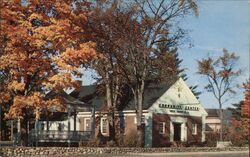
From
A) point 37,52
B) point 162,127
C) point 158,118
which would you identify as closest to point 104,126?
point 158,118

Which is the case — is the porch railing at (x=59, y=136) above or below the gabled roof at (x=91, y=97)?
below

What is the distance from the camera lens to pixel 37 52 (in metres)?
28.8

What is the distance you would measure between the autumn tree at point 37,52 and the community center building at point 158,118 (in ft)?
48.1

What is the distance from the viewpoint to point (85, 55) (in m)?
29.1

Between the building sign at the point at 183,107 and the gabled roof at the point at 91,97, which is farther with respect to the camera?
the gabled roof at the point at 91,97

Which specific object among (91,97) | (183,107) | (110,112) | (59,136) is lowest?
(59,136)

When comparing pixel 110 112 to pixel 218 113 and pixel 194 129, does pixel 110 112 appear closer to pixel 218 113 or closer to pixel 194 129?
pixel 194 129

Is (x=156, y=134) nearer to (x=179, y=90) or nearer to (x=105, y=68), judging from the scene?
(x=179, y=90)

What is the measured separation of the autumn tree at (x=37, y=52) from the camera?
2810 cm

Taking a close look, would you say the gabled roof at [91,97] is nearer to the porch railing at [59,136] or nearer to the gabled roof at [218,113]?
the porch railing at [59,136]

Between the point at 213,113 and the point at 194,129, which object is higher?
the point at 213,113

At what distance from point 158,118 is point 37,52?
2141 centimetres

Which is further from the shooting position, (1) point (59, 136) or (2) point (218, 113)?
(2) point (218, 113)

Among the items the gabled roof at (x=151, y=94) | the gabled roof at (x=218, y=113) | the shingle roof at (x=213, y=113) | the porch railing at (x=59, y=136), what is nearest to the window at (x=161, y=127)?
the gabled roof at (x=151, y=94)
